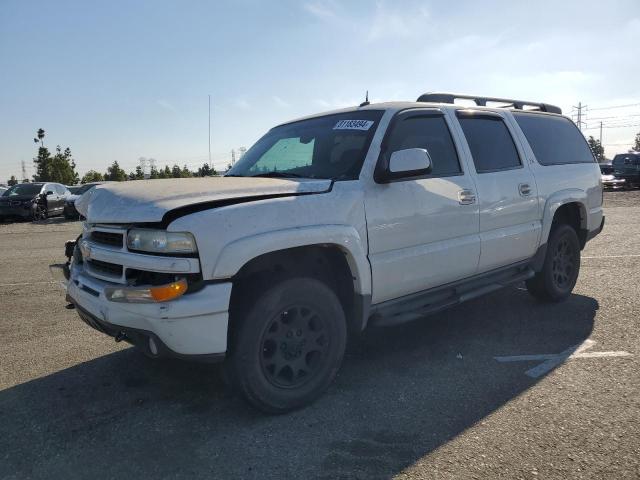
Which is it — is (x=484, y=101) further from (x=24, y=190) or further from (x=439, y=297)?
(x=24, y=190)

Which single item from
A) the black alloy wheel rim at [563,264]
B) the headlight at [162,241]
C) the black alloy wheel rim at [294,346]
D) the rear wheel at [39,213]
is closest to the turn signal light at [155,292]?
the headlight at [162,241]

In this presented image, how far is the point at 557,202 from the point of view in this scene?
507cm

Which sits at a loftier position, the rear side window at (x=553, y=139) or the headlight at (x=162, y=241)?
the rear side window at (x=553, y=139)

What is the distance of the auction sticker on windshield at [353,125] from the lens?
3.73 metres

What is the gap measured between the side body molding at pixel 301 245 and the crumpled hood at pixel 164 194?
277 millimetres

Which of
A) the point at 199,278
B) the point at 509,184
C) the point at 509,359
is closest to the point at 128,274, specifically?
the point at 199,278

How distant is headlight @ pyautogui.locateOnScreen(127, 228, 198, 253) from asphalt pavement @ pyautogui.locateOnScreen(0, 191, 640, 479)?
108 cm

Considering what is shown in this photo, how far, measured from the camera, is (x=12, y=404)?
330 centimetres

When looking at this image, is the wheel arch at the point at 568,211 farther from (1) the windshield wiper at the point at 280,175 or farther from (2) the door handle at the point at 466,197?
(1) the windshield wiper at the point at 280,175

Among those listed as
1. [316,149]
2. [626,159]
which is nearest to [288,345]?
[316,149]

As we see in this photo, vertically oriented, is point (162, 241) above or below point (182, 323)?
above

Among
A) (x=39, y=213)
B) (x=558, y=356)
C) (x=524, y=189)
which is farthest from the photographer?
(x=39, y=213)

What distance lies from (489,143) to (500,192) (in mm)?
483

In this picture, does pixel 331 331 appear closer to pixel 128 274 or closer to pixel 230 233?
pixel 230 233
